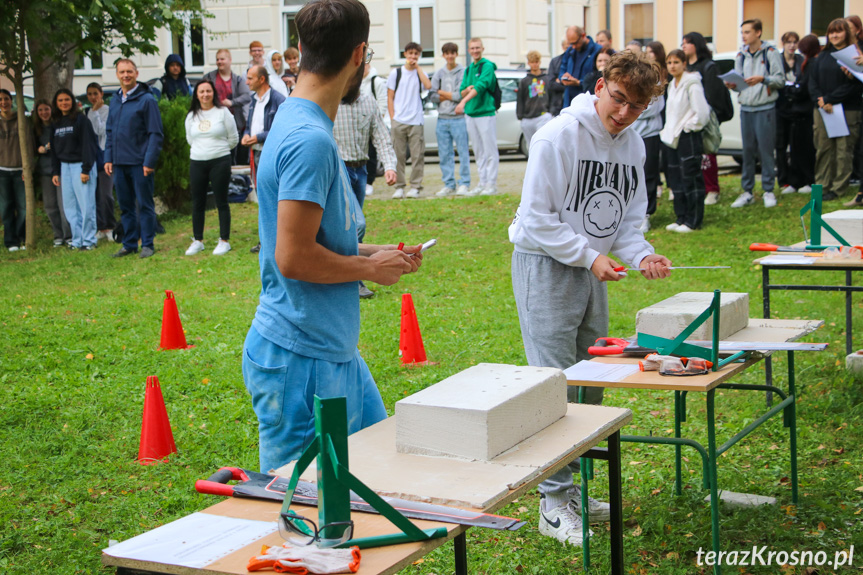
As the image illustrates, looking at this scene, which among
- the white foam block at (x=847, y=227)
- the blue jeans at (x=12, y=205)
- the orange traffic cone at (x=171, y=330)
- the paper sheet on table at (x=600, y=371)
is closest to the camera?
the paper sheet on table at (x=600, y=371)

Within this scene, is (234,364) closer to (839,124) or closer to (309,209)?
(309,209)

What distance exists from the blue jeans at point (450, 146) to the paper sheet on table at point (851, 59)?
5.08 m

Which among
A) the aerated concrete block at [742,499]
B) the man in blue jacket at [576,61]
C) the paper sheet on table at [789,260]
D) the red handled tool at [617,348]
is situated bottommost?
the aerated concrete block at [742,499]

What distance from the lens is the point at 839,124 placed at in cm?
1134

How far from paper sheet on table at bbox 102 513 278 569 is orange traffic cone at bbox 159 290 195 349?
528 centimetres

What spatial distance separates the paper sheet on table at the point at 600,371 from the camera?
127 inches

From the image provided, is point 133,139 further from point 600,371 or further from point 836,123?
point 600,371

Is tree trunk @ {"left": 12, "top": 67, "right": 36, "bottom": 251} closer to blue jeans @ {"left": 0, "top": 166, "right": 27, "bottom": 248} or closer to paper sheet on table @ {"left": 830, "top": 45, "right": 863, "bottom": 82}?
blue jeans @ {"left": 0, "top": 166, "right": 27, "bottom": 248}

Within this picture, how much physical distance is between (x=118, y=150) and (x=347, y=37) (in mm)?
9136

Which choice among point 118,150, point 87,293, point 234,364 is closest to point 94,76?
point 118,150

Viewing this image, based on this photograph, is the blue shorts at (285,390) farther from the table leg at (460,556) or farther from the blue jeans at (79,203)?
the blue jeans at (79,203)

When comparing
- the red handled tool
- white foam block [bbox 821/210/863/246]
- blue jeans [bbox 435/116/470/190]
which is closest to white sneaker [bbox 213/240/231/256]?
blue jeans [bbox 435/116/470/190]

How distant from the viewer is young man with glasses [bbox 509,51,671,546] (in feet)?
12.0

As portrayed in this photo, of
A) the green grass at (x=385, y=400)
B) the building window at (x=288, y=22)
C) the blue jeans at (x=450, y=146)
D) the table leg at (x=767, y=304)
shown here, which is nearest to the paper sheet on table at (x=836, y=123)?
the green grass at (x=385, y=400)
